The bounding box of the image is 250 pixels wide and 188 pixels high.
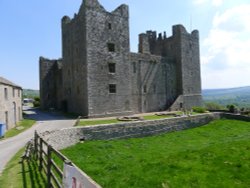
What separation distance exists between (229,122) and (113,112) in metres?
14.7

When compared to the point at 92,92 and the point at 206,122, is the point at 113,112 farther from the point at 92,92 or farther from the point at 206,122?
the point at 206,122

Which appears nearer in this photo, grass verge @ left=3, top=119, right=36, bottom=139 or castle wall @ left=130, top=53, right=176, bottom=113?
grass verge @ left=3, top=119, right=36, bottom=139

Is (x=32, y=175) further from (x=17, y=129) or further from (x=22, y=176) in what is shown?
(x=17, y=129)

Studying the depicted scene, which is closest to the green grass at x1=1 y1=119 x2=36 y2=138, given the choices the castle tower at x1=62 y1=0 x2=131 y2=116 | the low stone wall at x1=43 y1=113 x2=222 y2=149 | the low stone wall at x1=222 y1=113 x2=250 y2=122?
the low stone wall at x1=43 y1=113 x2=222 y2=149

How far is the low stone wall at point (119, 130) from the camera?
19328 mm

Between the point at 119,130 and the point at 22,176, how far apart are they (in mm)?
13831

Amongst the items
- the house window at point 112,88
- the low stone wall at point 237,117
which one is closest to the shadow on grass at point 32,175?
the house window at point 112,88

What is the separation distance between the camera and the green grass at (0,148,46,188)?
9.56 m

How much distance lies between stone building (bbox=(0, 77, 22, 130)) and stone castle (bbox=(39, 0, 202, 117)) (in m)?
8.13

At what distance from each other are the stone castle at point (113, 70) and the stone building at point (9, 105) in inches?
320

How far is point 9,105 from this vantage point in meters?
29.3

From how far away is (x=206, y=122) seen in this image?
32.9 m

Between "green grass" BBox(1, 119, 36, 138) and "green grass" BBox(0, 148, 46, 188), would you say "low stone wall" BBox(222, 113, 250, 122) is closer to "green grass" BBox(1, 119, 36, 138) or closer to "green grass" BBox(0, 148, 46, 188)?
"green grass" BBox(1, 119, 36, 138)

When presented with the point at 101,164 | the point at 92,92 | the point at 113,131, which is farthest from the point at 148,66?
→ the point at 101,164
